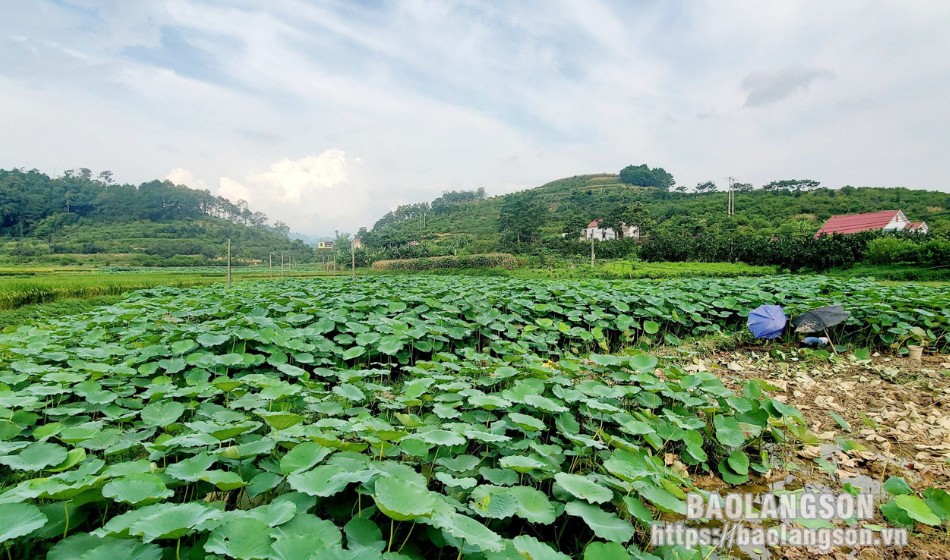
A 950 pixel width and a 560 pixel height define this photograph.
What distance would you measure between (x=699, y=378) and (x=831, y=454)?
1148mm

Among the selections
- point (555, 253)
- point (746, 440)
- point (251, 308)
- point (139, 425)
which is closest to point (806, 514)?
point (746, 440)

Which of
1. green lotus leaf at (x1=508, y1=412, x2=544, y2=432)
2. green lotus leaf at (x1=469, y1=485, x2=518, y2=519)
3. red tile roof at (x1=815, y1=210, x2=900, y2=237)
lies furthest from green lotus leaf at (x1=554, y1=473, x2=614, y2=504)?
red tile roof at (x1=815, y1=210, x2=900, y2=237)

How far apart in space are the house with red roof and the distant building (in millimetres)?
14569

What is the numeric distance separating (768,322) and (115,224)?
79.8m

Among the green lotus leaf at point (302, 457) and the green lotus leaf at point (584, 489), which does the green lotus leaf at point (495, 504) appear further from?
the green lotus leaf at point (302, 457)

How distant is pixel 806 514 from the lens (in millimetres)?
2619

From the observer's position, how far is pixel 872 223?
30875 mm

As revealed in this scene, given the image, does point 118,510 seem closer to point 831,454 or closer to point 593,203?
point 831,454

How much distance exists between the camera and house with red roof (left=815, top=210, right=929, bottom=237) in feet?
100

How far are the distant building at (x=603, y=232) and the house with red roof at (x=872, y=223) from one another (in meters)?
14.6

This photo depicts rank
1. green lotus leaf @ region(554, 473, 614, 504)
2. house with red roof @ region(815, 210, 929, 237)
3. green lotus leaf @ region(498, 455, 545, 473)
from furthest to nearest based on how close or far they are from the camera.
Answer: house with red roof @ region(815, 210, 929, 237), green lotus leaf @ region(498, 455, 545, 473), green lotus leaf @ region(554, 473, 614, 504)

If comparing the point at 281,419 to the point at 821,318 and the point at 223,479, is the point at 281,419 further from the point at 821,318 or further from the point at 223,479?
the point at 821,318

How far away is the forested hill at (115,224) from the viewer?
4746cm

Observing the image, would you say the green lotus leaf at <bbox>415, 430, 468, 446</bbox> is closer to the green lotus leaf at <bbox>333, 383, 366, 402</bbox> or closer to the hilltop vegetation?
the green lotus leaf at <bbox>333, 383, 366, 402</bbox>
